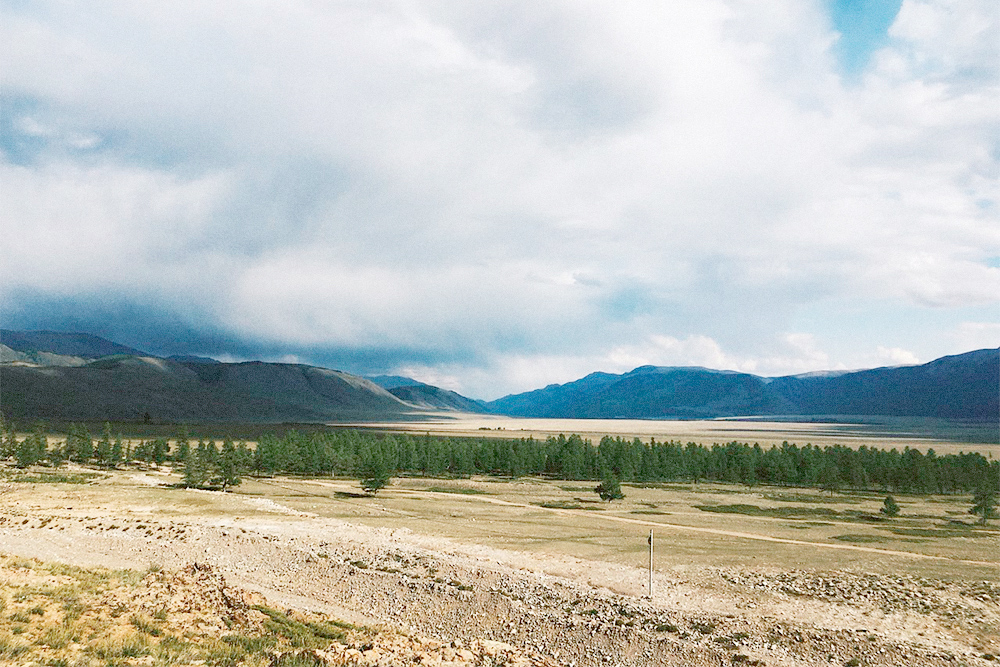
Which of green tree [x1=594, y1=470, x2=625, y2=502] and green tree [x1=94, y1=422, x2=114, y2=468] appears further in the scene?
green tree [x1=94, y1=422, x2=114, y2=468]

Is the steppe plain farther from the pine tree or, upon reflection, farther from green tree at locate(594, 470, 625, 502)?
the pine tree

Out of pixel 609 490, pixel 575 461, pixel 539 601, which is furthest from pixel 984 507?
pixel 539 601

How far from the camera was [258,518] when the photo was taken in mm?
68875

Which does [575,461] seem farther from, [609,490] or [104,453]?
→ [104,453]

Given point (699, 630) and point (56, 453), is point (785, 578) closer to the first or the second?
point (699, 630)

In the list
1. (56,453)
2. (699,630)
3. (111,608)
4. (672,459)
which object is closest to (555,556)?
(699,630)

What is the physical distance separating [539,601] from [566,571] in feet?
32.0

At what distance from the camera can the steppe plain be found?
3494 centimetres

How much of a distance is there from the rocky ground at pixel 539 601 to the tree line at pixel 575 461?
78001mm

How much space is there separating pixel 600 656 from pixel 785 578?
2361 cm

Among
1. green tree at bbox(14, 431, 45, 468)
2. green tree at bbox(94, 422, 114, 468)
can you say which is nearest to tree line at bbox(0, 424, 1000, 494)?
green tree at bbox(94, 422, 114, 468)

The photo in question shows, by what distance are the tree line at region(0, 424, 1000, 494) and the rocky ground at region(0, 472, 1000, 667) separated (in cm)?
Result: 7800

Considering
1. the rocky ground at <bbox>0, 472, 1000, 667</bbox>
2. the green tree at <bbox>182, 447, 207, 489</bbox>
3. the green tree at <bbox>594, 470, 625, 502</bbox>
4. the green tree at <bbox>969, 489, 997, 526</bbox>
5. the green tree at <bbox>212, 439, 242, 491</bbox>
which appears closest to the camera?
the rocky ground at <bbox>0, 472, 1000, 667</bbox>

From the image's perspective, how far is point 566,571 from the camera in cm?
5062
